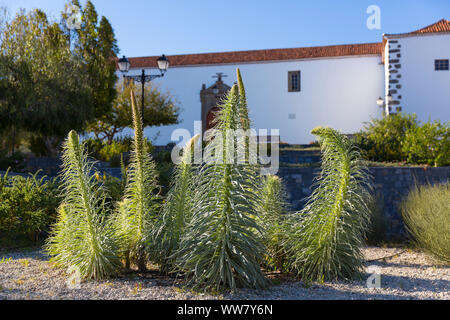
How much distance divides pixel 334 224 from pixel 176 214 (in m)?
1.38

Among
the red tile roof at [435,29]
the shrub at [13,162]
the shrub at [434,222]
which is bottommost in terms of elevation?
the shrub at [434,222]

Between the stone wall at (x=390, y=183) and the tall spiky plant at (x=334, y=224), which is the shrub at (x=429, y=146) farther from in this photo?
the tall spiky plant at (x=334, y=224)

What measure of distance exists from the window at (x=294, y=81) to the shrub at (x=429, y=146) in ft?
44.3

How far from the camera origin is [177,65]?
989 inches

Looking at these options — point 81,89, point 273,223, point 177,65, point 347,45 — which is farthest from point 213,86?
point 273,223

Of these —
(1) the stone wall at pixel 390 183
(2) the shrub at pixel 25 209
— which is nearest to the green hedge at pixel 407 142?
(1) the stone wall at pixel 390 183

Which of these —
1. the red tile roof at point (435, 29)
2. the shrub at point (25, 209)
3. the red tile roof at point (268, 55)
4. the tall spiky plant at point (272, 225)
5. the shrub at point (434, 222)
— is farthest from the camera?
the red tile roof at point (268, 55)

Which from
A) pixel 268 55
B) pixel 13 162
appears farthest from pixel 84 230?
pixel 268 55

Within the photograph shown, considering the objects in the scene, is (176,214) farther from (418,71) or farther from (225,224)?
(418,71)

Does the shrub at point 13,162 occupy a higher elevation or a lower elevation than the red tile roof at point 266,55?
lower

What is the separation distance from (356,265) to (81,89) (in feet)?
39.4

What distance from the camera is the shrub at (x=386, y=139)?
38.7 feet

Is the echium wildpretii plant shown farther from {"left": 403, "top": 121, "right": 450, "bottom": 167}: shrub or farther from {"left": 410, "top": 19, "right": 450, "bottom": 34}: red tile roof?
{"left": 410, "top": 19, "right": 450, "bottom": 34}: red tile roof

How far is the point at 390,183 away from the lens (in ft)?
27.4
